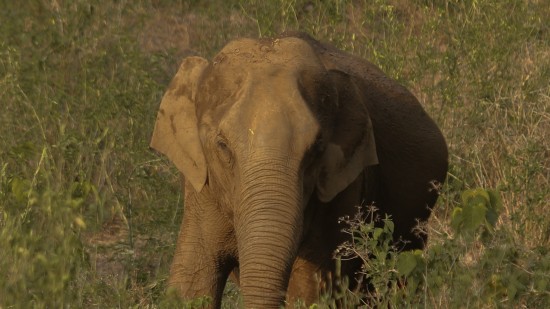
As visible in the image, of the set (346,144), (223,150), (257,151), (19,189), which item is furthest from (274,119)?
(19,189)

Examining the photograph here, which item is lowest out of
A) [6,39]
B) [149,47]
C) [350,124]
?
[149,47]

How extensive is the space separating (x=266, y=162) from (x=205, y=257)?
900 millimetres

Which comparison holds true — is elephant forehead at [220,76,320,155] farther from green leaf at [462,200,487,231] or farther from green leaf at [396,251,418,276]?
green leaf at [462,200,487,231]

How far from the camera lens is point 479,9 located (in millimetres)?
13031

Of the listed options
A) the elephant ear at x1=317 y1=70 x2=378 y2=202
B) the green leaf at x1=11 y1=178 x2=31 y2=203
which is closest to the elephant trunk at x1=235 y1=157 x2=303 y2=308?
the elephant ear at x1=317 y1=70 x2=378 y2=202

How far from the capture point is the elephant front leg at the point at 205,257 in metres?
8.45

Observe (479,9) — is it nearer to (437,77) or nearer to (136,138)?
(437,77)

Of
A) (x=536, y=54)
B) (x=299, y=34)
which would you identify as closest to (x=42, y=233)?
(x=299, y=34)

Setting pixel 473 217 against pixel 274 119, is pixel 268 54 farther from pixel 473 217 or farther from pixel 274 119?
pixel 473 217

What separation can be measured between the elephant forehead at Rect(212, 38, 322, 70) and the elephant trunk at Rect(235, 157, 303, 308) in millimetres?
684

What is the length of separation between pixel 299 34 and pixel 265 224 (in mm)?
1786

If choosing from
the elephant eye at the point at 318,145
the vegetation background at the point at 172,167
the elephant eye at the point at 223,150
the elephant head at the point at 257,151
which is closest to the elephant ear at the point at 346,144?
the elephant head at the point at 257,151

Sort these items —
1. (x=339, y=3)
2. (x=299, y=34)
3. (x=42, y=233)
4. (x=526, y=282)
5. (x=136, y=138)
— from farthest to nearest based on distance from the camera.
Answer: (x=339, y=3)
(x=136, y=138)
(x=299, y=34)
(x=526, y=282)
(x=42, y=233)

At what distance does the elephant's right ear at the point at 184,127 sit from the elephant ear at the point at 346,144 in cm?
61
